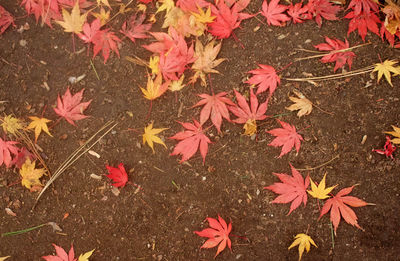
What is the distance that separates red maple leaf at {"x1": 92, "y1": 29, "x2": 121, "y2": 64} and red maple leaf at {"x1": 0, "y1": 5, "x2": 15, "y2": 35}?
69cm

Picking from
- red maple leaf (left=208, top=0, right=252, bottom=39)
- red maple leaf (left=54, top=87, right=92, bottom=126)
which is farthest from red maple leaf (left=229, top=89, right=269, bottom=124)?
red maple leaf (left=54, top=87, right=92, bottom=126)

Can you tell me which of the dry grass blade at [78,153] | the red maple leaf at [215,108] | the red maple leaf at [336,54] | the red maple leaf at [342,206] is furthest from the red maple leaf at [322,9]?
the dry grass blade at [78,153]

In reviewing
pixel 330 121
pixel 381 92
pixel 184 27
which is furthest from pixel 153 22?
pixel 381 92

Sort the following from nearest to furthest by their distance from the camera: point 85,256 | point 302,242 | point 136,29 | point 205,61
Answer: point 302,242 < point 85,256 < point 205,61 < point 136,29

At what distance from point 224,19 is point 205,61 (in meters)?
0.32

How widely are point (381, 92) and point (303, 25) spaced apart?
2.31ft

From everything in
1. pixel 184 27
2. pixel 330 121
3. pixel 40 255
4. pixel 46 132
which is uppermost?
pixel 184 27

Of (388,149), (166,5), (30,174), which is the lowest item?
(388,149)

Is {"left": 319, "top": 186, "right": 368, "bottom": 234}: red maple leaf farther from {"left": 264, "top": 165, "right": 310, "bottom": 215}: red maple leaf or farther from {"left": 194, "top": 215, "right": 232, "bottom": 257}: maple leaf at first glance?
{"left": 194, "top": 215, "right": 232, "bottom": 257}: maple leaf

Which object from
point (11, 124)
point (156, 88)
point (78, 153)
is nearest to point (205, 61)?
point (156, 88)

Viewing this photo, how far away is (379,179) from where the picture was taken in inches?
87.7

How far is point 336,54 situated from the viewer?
237 centimetres

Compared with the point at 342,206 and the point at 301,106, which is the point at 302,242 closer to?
the point at 342,206

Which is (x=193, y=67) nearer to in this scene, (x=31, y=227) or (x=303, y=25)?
(x=303, y=25)
